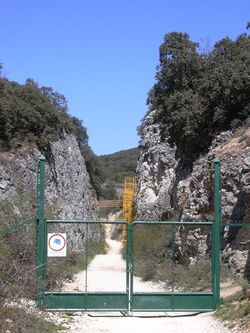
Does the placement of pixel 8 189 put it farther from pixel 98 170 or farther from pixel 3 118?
pixel 98 170

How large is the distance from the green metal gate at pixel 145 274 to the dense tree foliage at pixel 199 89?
5996mm

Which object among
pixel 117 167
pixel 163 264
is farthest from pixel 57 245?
pixel 117 167

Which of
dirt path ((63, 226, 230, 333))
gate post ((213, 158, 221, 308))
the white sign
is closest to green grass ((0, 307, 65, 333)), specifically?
dirt path ((63, 226, 230, 333))

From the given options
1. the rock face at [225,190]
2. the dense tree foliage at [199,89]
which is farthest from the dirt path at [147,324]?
the dense tree foliage at [199,89]

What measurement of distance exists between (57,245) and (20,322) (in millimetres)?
3804

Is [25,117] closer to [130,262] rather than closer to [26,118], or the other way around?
[26,118]

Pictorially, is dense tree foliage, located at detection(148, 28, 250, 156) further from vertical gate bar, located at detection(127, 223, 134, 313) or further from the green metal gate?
vertical gate bar, located at detection(127, 223, 134, 313)

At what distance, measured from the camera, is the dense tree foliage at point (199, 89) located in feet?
91.8

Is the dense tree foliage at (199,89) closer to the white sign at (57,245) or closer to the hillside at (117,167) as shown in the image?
the white sign at (57,245)

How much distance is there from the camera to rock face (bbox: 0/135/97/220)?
846 inches

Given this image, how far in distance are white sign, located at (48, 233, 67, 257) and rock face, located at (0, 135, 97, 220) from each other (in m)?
3.98

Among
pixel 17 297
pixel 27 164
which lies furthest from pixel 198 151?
pixel 17 297

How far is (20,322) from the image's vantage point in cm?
1127

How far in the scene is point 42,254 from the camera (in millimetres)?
14875
